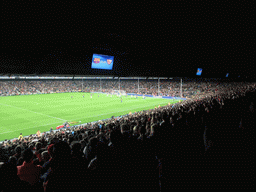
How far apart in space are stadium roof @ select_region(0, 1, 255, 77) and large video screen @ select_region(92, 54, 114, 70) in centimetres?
39

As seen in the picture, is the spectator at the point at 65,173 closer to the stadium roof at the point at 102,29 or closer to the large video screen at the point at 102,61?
the stadium roof at the point at 102,29

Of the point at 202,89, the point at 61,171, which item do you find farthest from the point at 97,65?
the point at 202,89

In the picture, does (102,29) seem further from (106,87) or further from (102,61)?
(106,87)

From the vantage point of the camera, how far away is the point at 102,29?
9.71 metres

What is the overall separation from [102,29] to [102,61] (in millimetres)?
4208

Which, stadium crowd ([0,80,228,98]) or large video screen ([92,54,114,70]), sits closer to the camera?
large video screen ([92,54,114,70])

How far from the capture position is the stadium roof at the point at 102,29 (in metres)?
7.09

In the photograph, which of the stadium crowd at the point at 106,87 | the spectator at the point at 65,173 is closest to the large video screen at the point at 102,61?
the spectator at the point at 65,173

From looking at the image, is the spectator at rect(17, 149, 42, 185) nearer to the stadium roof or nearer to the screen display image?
the stadium roof

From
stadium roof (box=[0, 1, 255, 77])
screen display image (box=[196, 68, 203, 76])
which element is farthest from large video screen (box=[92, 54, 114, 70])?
screen display image (box=[196, 68, 203, 76])

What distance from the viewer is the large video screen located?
1324cm

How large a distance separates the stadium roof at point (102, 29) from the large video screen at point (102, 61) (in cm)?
39

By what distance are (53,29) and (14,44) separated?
2071mm

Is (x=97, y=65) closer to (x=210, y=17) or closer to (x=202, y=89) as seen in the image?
(x=210, y=17)
